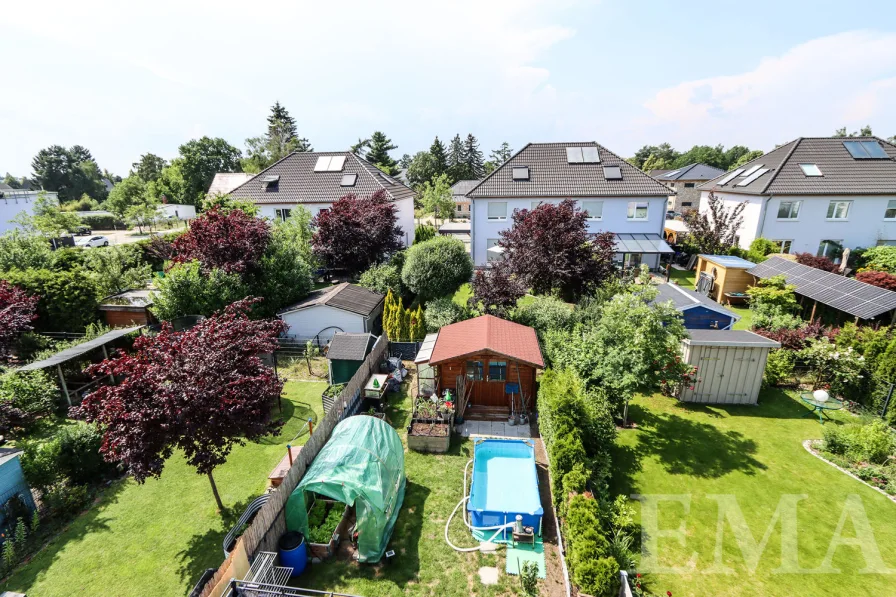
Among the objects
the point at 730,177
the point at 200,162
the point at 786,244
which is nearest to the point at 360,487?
the point at 786,244

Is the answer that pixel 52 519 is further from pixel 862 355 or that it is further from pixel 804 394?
pixel 862 355

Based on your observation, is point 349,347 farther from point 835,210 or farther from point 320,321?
point 835,210

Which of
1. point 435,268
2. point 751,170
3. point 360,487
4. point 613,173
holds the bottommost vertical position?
point 360,487

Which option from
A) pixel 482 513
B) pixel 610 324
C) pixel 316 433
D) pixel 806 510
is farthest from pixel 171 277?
pixel 806 510

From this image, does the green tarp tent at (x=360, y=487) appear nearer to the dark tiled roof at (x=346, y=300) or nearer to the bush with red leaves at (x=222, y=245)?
the dark tiled roof at (x=346, y=300)

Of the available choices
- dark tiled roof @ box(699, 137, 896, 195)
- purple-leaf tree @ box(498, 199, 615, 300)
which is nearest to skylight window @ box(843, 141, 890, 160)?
dark tiled roof @ box(699, 137, 896, 195)

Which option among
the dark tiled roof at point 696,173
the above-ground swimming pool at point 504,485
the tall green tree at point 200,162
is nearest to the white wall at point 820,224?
the dark tiled roof at point 696,173
